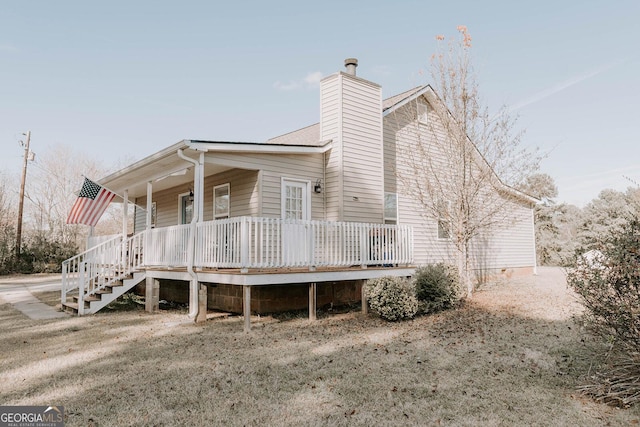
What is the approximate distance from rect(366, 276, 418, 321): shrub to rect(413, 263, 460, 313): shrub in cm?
59

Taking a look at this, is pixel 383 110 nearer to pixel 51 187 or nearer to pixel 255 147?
pixel 255 147

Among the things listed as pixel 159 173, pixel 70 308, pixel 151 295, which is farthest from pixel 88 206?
pixel 151 295

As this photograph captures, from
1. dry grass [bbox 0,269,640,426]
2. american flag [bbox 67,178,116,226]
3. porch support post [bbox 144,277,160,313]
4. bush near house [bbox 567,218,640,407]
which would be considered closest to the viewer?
dry grass [bbox 0,269,640,426]

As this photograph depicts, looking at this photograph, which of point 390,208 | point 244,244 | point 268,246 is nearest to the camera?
point 244,244

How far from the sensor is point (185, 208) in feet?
44.7

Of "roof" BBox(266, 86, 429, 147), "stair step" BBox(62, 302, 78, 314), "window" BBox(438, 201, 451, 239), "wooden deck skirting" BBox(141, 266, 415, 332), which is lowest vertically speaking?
"stair step" BBox(62, 302, 78, 314)

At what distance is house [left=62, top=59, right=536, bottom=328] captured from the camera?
27.5ft

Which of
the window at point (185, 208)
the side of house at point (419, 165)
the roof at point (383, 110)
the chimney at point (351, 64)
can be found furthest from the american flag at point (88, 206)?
the side of house at point (419, 165)

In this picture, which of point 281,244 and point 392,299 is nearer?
point 281,244

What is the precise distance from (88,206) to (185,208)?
9.21ft

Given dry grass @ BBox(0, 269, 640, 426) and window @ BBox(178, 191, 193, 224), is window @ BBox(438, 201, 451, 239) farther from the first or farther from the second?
window @ BBox(178, 191, 193, 224)

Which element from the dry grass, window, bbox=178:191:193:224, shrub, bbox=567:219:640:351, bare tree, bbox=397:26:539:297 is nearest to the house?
window, bbox=178:191:193:224

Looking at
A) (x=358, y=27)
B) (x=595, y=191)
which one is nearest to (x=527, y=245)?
(x=358, y=27)

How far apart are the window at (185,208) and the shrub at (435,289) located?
7669mm
